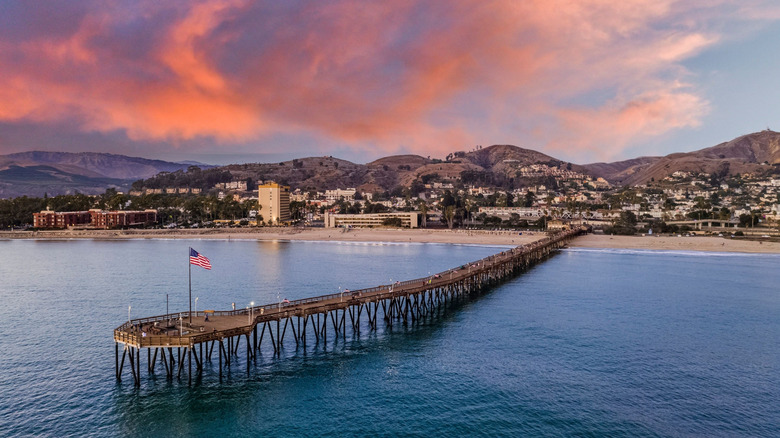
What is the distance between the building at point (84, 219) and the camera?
18638 cm

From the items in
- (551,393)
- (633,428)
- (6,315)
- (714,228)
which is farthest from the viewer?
(714,228)

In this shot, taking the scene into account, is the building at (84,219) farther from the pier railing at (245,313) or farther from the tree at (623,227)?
the tree at (623,227)

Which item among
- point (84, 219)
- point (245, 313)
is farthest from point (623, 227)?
point (84, 219)

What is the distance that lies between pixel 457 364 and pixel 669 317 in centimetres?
3201

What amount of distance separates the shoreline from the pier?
83266 millimetres

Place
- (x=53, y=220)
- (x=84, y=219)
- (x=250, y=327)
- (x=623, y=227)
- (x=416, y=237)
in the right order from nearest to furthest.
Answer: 1. (x=250, y=327)
2. (x=416, y=237)
3. (x=623, y=227)
4. (x=53, y=220)
5. (x=84, y=219)

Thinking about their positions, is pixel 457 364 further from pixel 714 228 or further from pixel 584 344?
pixel 714 228

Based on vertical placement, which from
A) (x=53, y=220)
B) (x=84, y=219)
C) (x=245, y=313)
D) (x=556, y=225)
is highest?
(x=84, y=219)

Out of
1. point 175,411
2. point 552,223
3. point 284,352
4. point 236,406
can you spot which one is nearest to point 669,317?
point 284,352

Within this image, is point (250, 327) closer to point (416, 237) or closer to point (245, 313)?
point (245, 313)

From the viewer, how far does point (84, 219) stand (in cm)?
19588

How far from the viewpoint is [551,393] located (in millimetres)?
35969

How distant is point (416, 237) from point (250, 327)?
435 ft

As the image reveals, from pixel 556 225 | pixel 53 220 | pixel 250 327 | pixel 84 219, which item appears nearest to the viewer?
pixel 250 327
